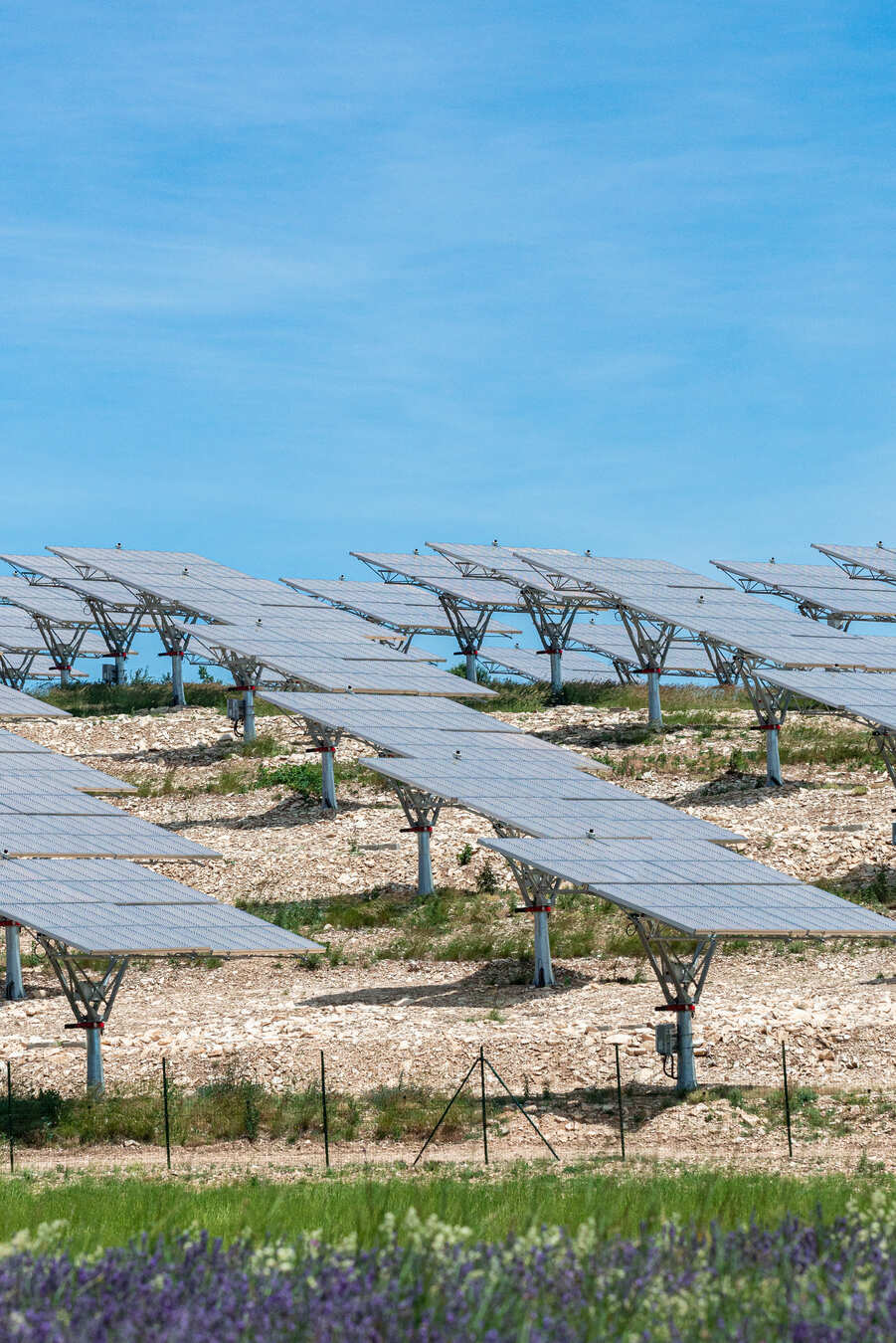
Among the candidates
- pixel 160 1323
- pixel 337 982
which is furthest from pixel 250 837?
pixel 160 1323

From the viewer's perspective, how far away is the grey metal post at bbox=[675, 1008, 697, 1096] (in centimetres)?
2592

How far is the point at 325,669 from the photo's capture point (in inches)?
1790

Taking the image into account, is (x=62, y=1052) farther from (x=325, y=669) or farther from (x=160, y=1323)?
(x=160, y=1323)

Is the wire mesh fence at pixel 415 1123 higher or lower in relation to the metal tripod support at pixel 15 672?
lower

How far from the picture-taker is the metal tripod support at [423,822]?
38500 millimetres

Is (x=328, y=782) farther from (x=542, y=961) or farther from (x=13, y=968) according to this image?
(x=542, y=961)

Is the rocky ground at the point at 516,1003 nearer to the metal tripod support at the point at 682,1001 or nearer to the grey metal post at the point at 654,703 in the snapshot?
the metal tripod support at the point at 682,1001

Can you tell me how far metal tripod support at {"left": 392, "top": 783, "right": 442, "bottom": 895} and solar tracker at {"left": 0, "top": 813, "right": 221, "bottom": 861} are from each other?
801 cm

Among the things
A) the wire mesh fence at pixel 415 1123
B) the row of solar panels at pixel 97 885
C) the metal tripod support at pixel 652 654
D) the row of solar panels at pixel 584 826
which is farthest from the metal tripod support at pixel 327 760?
the wire mesh fence at pixel 415 1123

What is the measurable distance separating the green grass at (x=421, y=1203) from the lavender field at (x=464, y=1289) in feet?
3.52

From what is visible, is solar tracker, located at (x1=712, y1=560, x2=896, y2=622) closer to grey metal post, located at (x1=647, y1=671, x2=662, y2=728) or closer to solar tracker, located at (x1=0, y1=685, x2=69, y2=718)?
grey metal post, located at (x1=647, y1=671, x2=662, y2=728)

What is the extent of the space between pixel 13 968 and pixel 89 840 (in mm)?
5431

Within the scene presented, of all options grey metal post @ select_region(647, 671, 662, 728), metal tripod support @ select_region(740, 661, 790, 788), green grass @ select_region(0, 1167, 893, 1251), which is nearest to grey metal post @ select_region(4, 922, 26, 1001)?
green grass @ select_region(0, 1167, 893, 1251)

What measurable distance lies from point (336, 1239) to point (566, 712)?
45.4 m
